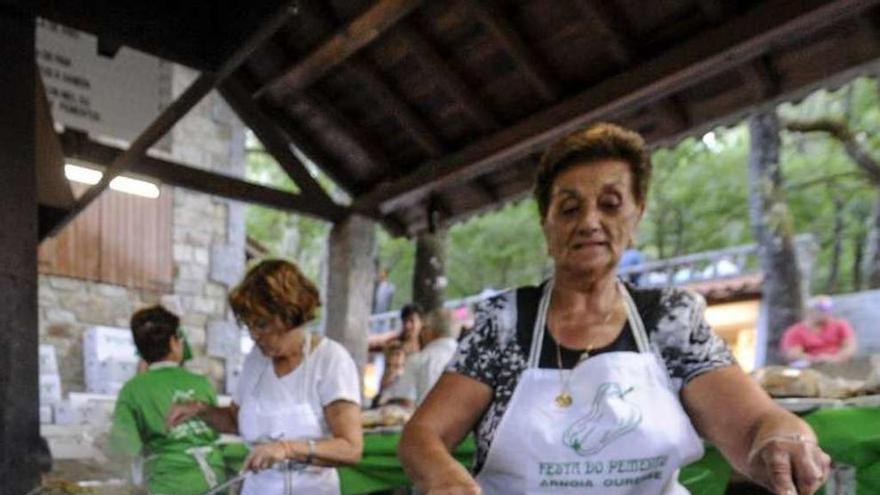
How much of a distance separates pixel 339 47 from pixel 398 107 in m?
0.80

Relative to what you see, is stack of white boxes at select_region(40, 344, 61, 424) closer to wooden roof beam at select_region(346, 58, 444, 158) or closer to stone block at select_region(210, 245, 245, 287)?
stone block at select_region(210, 245, 245, 287)

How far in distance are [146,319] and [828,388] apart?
2.74 m

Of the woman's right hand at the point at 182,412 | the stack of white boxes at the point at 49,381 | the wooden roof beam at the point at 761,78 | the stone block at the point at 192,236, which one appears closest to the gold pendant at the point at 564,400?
the woman's right hand at the point at 182,412

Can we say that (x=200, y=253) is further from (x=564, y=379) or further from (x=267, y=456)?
(x=564, y=379)

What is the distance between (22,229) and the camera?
8.74 ft

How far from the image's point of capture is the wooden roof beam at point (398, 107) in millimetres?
5043

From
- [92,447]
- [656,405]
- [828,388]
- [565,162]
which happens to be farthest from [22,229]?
[828,388]

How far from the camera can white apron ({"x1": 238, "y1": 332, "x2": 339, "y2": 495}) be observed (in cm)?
274

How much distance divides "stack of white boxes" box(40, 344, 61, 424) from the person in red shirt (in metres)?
7.29

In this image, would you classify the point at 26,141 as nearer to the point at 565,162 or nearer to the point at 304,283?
the point at 304,283

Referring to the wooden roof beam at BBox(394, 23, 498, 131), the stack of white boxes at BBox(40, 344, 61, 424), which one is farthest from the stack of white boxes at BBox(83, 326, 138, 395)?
the wooden roof beam at BBox(394, 23, 498, 131)

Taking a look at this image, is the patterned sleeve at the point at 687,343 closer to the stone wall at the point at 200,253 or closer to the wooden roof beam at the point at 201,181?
the wooden roof beam at the point at 201,181

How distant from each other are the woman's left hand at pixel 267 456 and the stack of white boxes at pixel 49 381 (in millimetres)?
7347

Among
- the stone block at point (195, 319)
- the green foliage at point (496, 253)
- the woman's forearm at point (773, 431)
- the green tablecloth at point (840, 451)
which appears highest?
the green foliage at point (496, 253)
